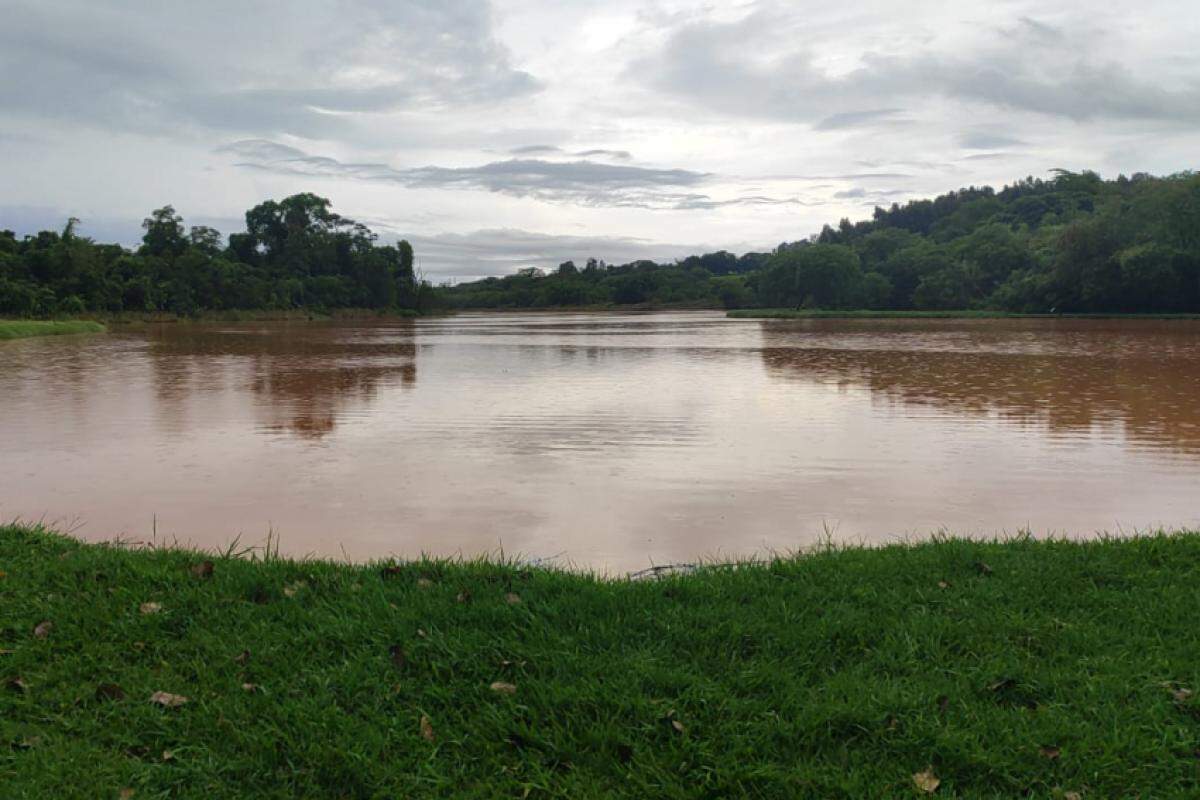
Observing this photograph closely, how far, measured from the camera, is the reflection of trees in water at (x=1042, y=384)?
12047 mm

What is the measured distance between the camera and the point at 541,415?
13109 millimetres

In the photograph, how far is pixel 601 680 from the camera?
137 inches

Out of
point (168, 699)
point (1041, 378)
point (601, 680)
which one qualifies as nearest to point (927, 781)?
point (601, 680)

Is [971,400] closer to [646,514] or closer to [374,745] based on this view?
[646,514]

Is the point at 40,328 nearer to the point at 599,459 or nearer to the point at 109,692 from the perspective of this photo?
the point at 599,459

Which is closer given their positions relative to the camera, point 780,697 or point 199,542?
point 780,697

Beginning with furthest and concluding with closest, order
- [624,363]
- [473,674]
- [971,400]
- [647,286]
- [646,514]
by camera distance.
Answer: [647,286], [624,363], [971,400], [646,514], [473,674]

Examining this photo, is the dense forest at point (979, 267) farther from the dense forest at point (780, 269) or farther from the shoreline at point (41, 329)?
the shoreline at point (41, 329)

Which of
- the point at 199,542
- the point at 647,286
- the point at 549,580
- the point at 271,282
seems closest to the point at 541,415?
the point at 199,542

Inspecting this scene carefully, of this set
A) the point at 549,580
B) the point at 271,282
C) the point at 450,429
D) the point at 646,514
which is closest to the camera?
the point at 549,580

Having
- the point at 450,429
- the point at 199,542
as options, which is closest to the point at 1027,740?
the point at 199,542

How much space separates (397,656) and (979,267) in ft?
294

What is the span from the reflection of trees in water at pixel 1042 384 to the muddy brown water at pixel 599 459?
4.3 inches

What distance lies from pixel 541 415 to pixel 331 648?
9347 millimetres
